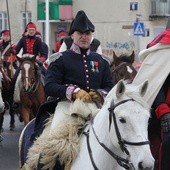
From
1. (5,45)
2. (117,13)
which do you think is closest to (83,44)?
(5,45)

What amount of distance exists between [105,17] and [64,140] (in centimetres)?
3964

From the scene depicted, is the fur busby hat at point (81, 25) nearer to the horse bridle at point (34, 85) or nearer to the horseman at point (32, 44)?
the horse bridle at point (34, 85)

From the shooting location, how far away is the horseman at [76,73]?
6406mm

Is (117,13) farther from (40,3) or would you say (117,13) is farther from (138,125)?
(138,125)

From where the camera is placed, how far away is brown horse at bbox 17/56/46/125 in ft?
42.2

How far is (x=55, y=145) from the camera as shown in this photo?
232 inches

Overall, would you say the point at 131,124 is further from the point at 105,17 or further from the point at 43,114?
the point at 105,17

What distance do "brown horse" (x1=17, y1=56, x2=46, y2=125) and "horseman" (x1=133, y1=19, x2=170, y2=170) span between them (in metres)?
6.60

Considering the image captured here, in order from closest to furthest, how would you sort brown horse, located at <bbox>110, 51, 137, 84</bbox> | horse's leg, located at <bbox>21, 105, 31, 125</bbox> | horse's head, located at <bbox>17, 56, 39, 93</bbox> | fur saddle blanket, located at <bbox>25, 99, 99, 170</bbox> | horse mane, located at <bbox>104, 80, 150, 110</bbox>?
horse mane, located at <bbox>104, 80, 150, 110</bbox> → fur saddle blanket, located at <bbox>25, 99, 99, 170</bbox> → brown horse, located at <bbox>110, 51, 137, 84</bbox> → horse's head, located at <bbox>17, 56, 39, 93</bbox> → horse's leg, located at <bbox>21, 105, 31, 125</bbox>

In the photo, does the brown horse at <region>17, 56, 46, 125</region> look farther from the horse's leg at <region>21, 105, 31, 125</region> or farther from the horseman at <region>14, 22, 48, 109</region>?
the horseman at <region>14, 22, 48, 109</region>

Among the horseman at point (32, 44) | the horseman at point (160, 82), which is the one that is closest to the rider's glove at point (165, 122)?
the horseman at point (160, 82)

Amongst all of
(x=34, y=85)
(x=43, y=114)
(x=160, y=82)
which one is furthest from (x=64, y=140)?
(x=34, y=85)

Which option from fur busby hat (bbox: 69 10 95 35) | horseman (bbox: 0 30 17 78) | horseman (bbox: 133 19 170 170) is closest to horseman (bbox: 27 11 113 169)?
fur busby hat (bbox: 69 10 95 35)

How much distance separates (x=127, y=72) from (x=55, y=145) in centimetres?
566
